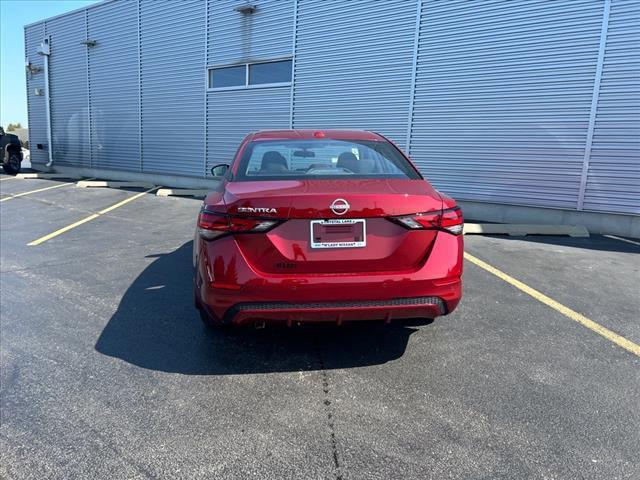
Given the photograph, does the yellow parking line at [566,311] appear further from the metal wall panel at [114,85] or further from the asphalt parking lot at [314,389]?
the metal wall panel at [114,85]

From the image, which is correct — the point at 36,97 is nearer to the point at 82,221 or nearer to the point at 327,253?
the point at 82,221

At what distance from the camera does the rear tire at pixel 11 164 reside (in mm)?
17562

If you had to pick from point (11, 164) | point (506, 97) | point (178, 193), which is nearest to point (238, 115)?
point (178, 193)

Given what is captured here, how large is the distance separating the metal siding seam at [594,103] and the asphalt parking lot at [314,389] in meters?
4.00

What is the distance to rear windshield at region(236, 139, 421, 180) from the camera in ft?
11.0

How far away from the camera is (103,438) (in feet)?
7.98

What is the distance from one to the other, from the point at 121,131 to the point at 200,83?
14.3 feet

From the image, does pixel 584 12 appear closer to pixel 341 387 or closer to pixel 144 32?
pixel 341 387

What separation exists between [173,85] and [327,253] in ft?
43.8

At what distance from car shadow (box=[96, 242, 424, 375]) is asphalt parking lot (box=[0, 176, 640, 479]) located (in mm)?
16

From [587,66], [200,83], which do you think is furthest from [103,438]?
[200,83]

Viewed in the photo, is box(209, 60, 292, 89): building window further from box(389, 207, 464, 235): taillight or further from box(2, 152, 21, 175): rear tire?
box(389, 207, 464, 235): taillight

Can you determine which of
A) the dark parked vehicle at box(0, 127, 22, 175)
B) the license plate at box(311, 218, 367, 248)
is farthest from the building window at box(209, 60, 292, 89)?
the license plate at box(311, 218, 367, 248)

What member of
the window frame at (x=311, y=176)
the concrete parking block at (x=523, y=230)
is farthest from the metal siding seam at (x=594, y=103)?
the window frame at (x=311, y=176)
